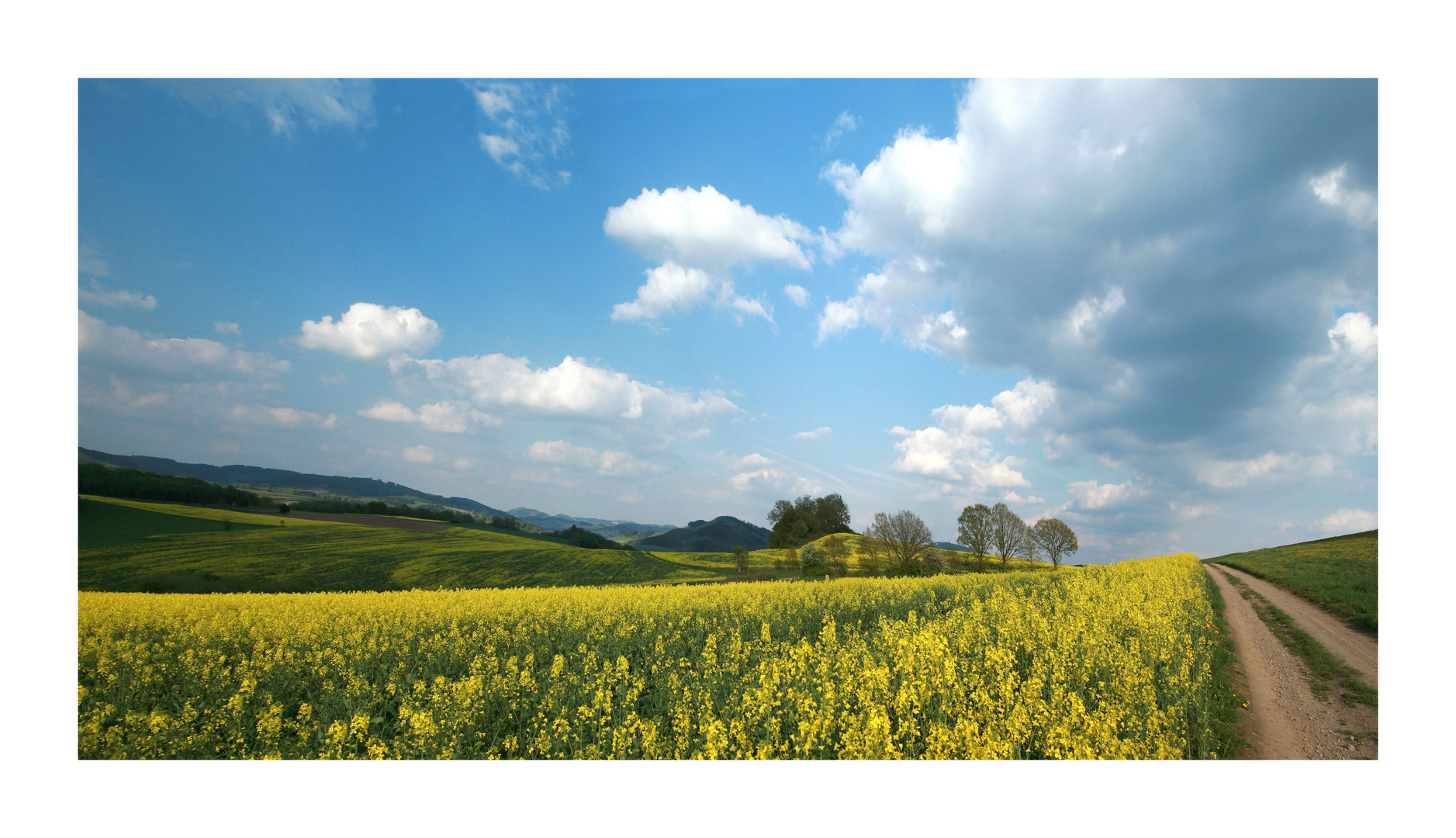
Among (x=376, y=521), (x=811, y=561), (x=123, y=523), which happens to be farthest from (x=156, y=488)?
(x=811, y=561)

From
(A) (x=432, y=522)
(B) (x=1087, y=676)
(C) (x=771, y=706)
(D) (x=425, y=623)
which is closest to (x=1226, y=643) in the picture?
(B) (x=1087, y=676)

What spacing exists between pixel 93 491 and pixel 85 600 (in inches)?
62.9

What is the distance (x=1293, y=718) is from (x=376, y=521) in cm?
2288

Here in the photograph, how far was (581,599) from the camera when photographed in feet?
34.9

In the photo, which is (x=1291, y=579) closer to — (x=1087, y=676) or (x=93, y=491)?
(x=1087, y=676)

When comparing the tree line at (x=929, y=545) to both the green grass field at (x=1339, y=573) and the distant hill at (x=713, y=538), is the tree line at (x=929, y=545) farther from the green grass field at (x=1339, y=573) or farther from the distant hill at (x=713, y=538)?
the green grass field at (x=1339, y=573)

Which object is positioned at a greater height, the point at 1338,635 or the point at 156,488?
the point at 156,488

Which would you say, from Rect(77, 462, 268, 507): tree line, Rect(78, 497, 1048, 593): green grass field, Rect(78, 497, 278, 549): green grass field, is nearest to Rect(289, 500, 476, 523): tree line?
Rect(78, 497, 1048, 593): green grass field

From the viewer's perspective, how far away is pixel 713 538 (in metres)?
49.1

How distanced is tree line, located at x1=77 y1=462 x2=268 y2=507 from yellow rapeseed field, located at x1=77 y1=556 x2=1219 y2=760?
1.72 metres

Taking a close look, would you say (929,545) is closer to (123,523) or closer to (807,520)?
(807,520)

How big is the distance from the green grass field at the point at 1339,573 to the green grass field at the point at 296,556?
1905 cm

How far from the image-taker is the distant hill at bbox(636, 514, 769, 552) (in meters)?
45.1

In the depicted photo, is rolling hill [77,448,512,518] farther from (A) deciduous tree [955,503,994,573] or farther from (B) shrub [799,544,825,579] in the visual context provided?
(A) deciduous tree [955,503,994,573]
